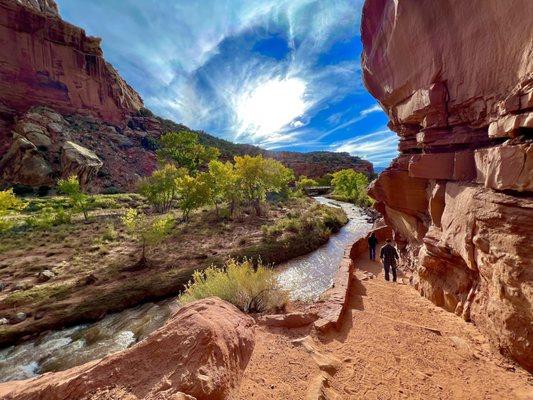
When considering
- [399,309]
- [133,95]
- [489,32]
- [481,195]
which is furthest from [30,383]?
[133,95]

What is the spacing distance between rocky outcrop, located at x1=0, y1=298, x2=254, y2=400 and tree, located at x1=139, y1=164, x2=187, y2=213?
1079 inches

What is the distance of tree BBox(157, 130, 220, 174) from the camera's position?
162 ft

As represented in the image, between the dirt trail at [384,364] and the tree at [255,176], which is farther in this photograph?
the tree at [255,176]

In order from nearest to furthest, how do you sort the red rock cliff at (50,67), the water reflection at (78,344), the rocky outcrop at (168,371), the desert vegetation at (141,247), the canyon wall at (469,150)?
the rocky outcrop at (168,371) → the canyon wall at (469,150) → the water reflection at (78,344) → the desert vegetation at (141,247) → the red rock cliff at (50,67)

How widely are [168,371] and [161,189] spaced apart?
2925cm

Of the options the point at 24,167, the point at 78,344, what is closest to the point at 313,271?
the point at 78,344

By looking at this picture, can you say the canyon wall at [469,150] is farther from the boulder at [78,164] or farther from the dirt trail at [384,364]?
the boulder at [78,164]

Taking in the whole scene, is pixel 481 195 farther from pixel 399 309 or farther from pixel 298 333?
pixel 298 333

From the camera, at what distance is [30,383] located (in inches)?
163

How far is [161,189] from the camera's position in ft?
100

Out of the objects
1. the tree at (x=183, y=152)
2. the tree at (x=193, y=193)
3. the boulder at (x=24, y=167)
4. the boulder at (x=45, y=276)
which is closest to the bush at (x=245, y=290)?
the boulder at (x=45, y=276)

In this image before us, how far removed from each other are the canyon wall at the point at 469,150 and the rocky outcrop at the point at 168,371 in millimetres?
4654

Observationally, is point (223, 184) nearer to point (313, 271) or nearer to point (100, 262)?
point (100, 262)

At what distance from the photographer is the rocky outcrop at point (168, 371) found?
134 inches
